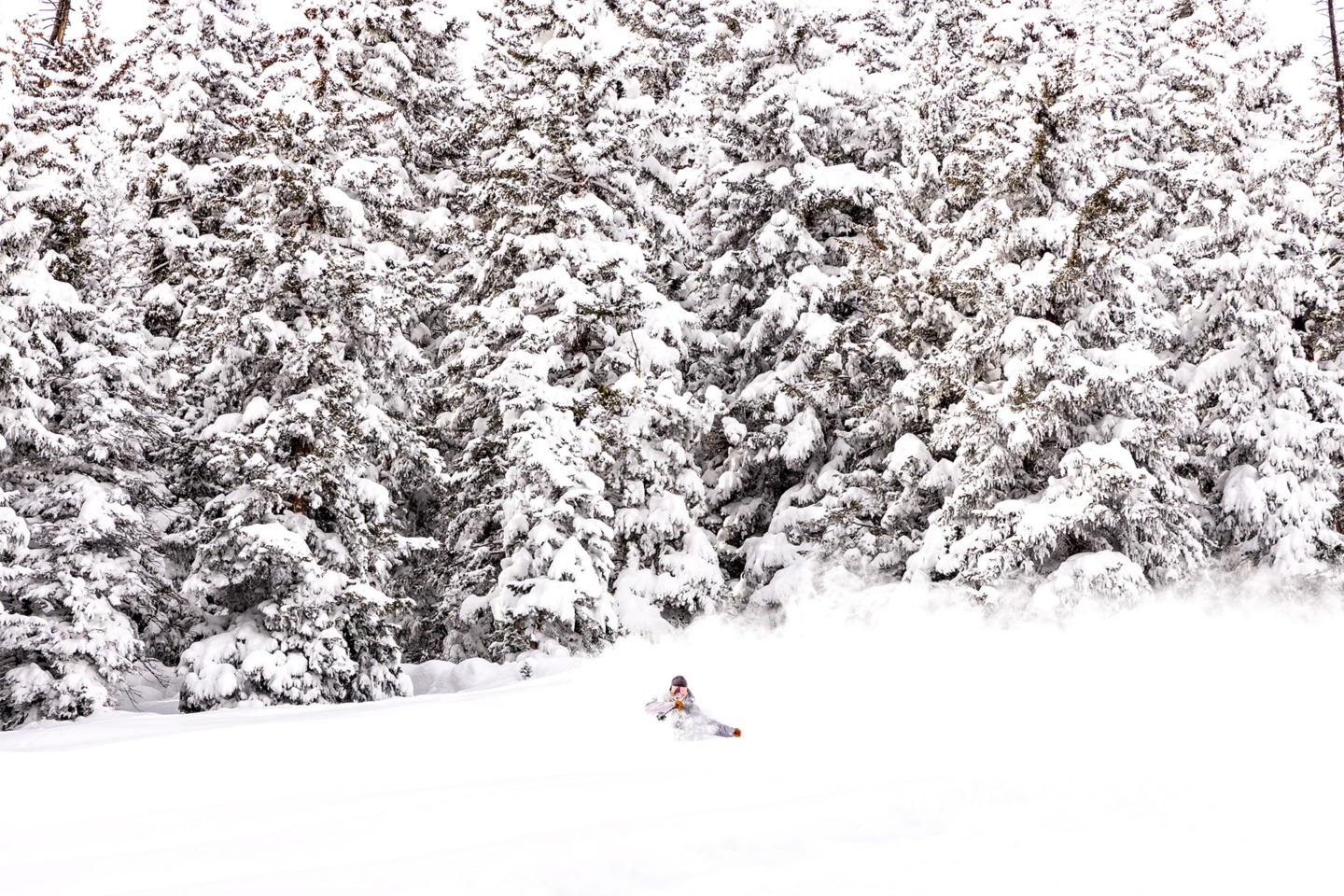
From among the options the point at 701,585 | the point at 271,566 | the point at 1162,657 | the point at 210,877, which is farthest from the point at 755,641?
the point at 210,877

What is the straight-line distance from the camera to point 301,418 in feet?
51.4

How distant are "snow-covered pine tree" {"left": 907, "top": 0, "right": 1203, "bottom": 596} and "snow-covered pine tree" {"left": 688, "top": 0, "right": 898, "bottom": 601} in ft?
8.94

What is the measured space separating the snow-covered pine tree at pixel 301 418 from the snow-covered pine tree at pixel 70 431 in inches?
37.6

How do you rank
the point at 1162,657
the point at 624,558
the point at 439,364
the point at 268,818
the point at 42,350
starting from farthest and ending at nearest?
the point at 439,364 < the point at 624,558 < the point at 42,350 < the point at 1162,657 < the point at 268,818

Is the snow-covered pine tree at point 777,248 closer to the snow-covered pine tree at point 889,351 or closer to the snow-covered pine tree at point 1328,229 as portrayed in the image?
the snow-covered pine tree at point 889,351

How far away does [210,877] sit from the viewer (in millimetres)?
6223

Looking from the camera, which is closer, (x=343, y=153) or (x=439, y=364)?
(x=343, y=153)

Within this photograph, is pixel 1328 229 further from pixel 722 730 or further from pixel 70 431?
pixel 70 431

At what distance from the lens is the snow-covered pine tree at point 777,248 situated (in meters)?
20.2

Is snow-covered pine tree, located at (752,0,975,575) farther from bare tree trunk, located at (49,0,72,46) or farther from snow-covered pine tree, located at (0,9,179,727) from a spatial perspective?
bare tree trunk, located at (49,0,72,46)

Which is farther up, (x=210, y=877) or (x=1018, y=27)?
(x=1018, y=27)

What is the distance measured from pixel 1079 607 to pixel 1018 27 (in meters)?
10.4

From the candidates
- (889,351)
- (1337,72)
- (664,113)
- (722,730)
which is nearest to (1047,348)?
(889,351)

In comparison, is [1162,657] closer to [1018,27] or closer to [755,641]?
[755,641]
